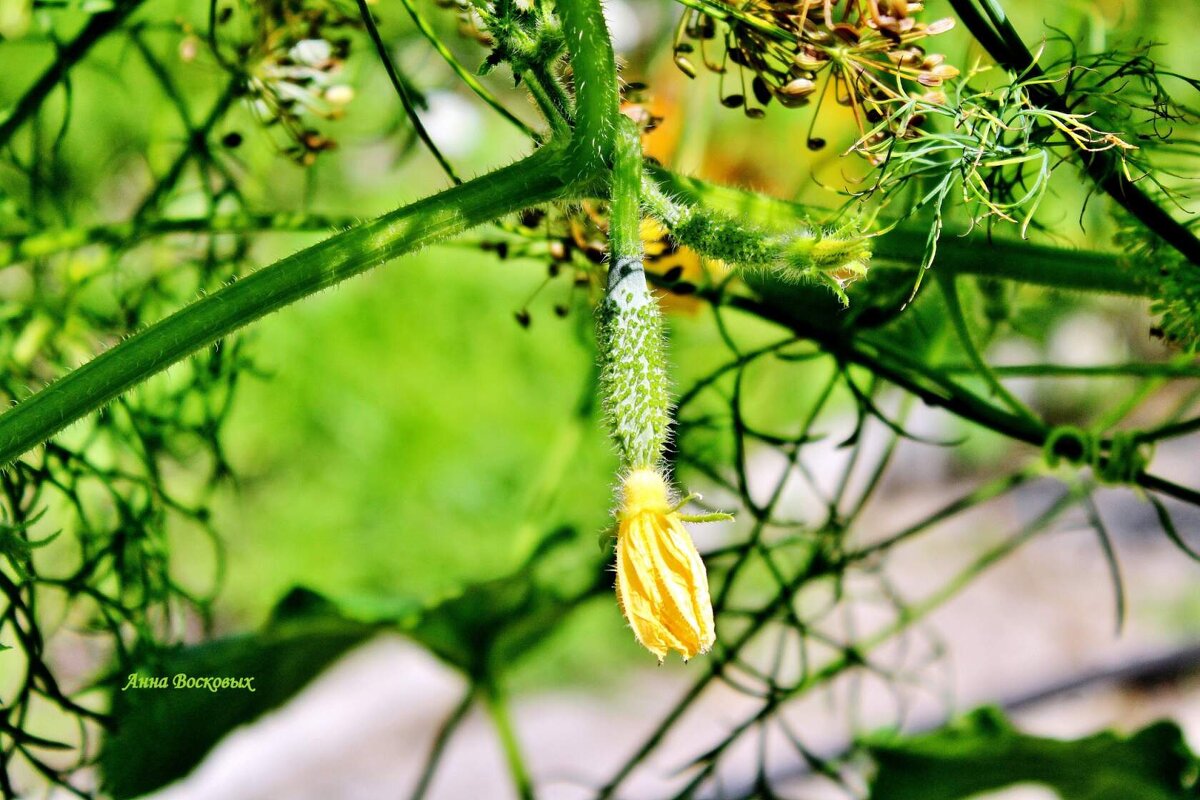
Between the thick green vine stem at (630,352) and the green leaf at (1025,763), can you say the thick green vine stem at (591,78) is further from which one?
the green leaf at (1025,763)

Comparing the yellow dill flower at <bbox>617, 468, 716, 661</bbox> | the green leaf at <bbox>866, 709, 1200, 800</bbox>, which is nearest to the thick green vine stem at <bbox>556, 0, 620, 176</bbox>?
the yellow dill flower at <bbox>617, 468, 716, 661</bbox>

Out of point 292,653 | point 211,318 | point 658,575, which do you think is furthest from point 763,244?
point 292,653

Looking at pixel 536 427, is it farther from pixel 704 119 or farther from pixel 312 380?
pixel 704 119

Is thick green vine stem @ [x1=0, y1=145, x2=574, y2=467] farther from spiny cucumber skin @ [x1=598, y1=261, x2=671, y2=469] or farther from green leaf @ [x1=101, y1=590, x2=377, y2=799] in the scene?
green leaf @ [x1=101, y1=590, x2=377, y2=799]

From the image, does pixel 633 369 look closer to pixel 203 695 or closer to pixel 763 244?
pixel 763 244

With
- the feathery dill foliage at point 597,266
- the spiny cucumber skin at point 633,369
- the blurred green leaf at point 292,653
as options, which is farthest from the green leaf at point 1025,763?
the spiny cucumber skin at point 633,369
